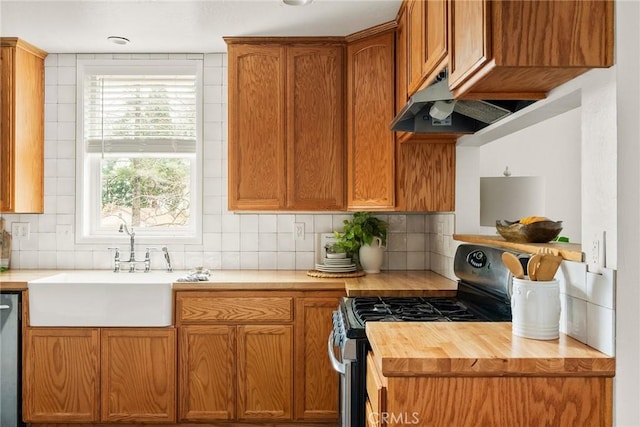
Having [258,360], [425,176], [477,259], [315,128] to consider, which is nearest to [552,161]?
[425,176]

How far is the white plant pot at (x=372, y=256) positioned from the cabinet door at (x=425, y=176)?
43 centimetres

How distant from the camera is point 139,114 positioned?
340cm

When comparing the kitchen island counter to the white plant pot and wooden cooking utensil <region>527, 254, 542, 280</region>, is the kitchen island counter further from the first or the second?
the white plant pot

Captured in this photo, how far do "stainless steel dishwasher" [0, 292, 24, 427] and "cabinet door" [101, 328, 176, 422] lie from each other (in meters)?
0.47

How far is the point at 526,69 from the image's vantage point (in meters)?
1.34

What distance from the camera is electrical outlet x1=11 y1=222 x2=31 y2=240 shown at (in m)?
3.40

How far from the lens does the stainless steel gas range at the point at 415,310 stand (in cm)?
178

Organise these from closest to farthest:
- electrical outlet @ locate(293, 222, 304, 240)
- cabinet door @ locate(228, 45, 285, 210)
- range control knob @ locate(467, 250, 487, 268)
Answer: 1. range control knob @ locate(467, 250, 487, 268)
2. cabinet door @ locate(228, 45, 285, 210)
3. electrical outlet @ locate(293, 222, 304, 240)

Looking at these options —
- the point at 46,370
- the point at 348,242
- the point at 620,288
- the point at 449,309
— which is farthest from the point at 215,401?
the point at 620,288

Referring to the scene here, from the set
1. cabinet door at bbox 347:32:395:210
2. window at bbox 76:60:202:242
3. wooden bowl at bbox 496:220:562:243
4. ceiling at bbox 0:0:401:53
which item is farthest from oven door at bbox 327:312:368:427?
window at bbox 76:60:202:242

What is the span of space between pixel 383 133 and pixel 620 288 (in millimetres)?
1750

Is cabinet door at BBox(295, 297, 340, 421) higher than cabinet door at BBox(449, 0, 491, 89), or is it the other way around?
cabinet door at BBox(449, 0, 491, 89)

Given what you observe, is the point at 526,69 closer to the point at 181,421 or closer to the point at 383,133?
the point at 383,133

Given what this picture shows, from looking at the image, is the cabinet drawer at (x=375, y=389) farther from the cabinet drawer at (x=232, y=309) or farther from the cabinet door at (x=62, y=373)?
the cabinet door at (x=62, y=373)
